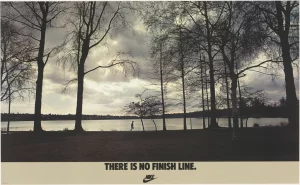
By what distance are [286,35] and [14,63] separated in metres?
9.61

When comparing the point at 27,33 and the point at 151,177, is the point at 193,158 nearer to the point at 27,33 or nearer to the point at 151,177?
the point at 151,177

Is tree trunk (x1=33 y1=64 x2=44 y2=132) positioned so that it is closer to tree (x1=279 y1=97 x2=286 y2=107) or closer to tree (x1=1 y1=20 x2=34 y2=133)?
tree (x1=1 y1=20 x2=34 y2=133)

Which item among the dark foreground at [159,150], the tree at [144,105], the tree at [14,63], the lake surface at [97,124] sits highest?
the tree at [14,63]

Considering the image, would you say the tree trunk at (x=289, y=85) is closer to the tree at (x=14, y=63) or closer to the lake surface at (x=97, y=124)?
the lake surface at (x=97, y=124)

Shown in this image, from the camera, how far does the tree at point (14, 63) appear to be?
9.89 meters

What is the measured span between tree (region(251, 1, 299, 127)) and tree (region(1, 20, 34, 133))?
333 inches

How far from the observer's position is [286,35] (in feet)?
28.9

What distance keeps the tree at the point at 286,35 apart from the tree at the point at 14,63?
8.45m

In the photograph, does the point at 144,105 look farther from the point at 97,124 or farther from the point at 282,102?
the point at 97,124

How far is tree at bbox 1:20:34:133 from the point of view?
389 inches

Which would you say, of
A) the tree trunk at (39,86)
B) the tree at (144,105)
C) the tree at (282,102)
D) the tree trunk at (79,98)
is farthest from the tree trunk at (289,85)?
the tree trunk at (39,86)

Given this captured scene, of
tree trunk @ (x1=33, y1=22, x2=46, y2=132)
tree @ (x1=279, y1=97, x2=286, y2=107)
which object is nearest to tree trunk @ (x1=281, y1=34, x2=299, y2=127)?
tree @ (x1=279, y1=97, x2=286, y2=107)

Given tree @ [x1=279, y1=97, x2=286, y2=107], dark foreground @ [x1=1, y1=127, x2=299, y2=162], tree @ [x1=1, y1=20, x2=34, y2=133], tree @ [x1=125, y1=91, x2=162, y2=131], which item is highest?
tree @ [x1=1, y1=20, x2=34, y2=133]

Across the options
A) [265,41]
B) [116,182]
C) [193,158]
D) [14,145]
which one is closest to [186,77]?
[265,41]
